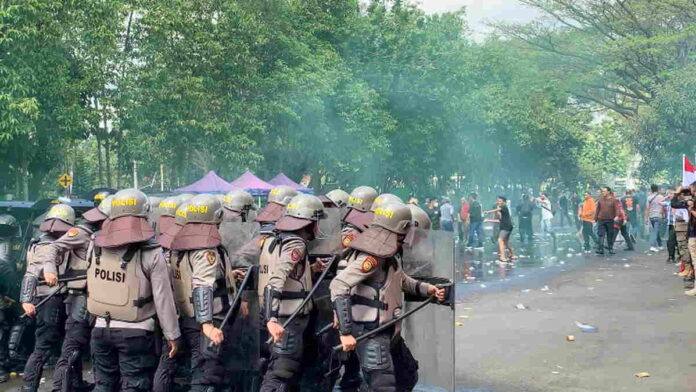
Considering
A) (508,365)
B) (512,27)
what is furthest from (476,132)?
(508,365)

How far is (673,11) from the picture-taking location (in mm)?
30266

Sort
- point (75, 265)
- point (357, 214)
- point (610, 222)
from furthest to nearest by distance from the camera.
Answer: point (610, 222), point (357, 214), point (75, 265)

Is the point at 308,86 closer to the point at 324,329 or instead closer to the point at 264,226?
the point at 264,226

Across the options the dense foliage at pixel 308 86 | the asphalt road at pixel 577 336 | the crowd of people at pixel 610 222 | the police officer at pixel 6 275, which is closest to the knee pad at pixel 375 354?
the asphalt road at pixel 577 336

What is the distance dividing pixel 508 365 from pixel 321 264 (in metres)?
2.64

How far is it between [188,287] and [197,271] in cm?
35

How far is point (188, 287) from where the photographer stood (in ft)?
20.0

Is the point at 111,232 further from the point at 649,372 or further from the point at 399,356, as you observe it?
the point at 649,372

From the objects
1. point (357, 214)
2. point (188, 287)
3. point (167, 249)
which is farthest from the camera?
point (357, 214)

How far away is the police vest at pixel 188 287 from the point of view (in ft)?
20.0

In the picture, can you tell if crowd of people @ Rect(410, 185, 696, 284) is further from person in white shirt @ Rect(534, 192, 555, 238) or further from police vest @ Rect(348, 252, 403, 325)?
police vest @ Rect(348, 252, 403, 325)

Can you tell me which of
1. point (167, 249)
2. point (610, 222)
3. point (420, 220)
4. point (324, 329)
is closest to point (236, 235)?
point (167, 249)

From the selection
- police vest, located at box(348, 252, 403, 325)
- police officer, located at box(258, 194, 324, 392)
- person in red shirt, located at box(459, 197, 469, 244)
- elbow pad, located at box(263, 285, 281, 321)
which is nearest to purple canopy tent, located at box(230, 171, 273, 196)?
person in red shirt, located at box(459, 197, 469, 244)

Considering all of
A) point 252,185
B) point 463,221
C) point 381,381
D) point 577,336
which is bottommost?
point 577,336
